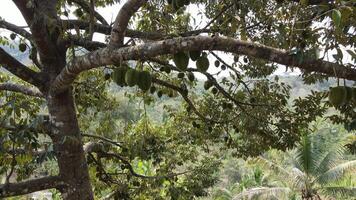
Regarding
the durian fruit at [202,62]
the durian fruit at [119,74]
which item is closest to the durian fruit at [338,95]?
the durian fruit at [202,62]

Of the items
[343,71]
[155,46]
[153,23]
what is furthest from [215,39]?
[153,23]

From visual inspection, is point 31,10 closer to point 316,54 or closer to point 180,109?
point 316,54

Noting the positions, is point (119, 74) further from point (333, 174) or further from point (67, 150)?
point (333, 174)

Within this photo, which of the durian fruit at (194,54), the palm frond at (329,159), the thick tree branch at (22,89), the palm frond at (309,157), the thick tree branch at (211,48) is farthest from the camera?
the palm frond at (329,159)

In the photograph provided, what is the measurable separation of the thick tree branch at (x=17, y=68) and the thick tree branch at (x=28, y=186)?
66 cm

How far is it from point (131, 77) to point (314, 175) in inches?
542

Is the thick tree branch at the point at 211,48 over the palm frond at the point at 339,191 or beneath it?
over

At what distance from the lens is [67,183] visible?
3.12m

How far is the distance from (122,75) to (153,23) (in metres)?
2.30

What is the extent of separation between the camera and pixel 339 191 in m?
14.5

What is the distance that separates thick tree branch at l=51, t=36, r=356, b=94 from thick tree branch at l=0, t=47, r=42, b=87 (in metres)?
0.89

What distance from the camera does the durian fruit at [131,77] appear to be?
206 cm

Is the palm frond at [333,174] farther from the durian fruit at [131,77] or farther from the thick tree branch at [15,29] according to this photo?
the durian fruit at [131,77]

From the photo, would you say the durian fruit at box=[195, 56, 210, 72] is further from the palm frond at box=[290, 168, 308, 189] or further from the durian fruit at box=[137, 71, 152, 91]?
the palm frond at box=[290, 168, 308, 189]
